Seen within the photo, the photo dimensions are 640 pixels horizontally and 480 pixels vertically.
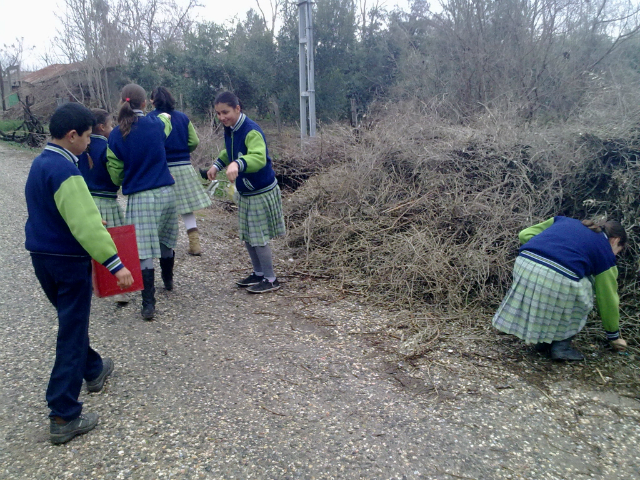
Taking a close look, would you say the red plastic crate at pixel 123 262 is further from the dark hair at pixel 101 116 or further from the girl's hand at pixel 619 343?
the girl's hand at pixel 619 343

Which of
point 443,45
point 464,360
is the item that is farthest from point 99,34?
point 464,360

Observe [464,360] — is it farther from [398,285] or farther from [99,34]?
[99,34]

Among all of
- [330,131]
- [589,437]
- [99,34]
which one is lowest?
[589,437]

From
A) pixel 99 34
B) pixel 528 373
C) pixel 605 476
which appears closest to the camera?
pixel 605 476

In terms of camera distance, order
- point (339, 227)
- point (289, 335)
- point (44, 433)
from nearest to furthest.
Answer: point (44, 433) → point (289, 335) → point (339, 227)

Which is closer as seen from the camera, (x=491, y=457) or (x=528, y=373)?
(x=491, y=457)

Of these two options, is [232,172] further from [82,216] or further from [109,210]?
[82,216]

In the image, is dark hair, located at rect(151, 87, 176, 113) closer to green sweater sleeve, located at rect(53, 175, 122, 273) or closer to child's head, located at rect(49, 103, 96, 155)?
child's head, located at rect(49, 103, 96, 155)

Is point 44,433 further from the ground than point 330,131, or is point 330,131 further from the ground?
point 330,131

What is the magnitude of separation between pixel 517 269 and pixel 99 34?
19.0 meters

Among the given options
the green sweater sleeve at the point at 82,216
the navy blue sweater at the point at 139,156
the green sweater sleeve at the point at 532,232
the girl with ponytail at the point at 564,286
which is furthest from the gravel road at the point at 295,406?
the navy blue sweater at the point at 139,156

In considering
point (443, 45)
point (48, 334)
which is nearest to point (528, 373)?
point (48, 334)

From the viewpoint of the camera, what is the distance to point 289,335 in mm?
3781

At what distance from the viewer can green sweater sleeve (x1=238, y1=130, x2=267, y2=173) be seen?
3.95 metres
